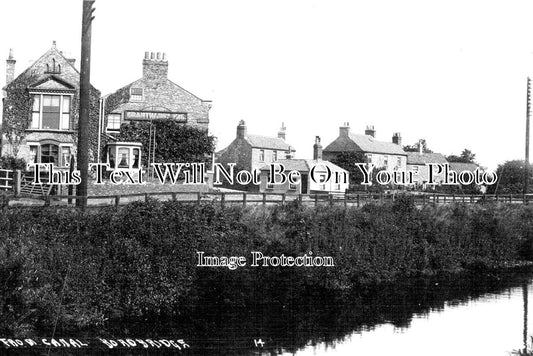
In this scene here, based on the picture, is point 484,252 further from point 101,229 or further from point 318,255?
point 101,229

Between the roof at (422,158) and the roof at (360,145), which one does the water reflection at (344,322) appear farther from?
the roof at (422,158)

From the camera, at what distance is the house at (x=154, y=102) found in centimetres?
4006

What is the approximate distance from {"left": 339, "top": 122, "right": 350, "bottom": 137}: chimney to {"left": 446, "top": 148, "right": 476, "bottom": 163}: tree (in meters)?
28.1

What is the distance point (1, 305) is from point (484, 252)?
2878cm

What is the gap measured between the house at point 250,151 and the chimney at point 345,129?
696 centimetres

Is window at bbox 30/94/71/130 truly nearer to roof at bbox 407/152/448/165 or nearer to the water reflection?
the water reflection

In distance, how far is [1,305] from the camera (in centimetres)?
1817

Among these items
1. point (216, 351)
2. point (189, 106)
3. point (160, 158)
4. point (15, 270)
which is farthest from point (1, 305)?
point (189, 106)

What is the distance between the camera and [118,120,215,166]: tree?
39281 mm

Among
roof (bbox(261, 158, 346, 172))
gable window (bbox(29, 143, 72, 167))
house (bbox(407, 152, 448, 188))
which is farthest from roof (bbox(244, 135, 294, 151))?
gable window (bbox(29, 143, 72, 167))

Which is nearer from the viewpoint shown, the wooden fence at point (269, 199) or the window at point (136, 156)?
the wooden fence at point (269, 199)

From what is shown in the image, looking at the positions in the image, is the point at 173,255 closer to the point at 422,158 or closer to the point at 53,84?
the point at 53,84

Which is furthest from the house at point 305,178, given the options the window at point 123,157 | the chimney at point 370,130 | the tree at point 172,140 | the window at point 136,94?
the window at point 123,157

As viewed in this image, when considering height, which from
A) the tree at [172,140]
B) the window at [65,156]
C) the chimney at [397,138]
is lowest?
the window at [65,156]
